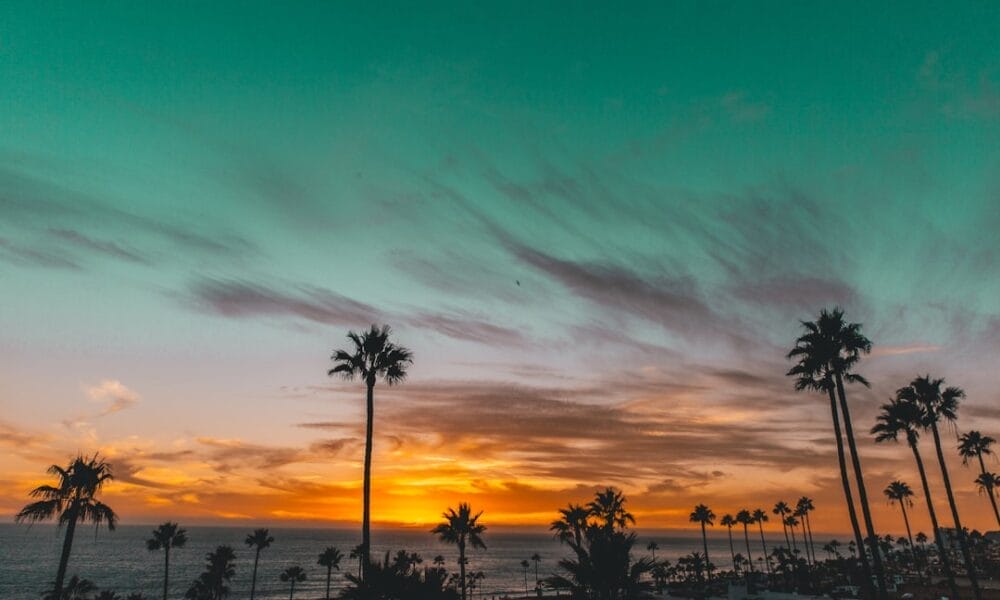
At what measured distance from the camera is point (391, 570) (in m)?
20.8

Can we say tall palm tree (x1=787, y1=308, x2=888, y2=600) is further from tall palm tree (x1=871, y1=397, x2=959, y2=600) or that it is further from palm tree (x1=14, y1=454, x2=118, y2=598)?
palm tree (x1=14, y1=454, x2=118, y2=598)

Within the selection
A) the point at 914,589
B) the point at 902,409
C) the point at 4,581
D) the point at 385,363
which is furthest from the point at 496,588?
the point at 385,363

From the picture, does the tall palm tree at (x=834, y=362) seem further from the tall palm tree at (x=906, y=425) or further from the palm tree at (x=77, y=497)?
the palm tree at (x=77, y=497)

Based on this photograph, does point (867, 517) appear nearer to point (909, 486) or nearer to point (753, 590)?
point (753, 590)

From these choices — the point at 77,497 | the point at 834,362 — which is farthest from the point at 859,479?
the point at 77,497

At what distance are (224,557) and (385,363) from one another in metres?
50.0

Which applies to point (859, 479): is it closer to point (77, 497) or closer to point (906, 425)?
point (906, 425)

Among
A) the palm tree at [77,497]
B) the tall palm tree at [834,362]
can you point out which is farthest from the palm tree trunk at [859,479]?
the palm tree at [77,497]

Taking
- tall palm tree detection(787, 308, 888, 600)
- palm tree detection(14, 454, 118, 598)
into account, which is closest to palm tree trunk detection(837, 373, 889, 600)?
tall palm tree detection(787, 308, 888, 600)

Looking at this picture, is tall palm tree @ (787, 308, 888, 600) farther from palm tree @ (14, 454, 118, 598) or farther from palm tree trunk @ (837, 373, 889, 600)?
palm tree @ (14, 454, 118, 598)

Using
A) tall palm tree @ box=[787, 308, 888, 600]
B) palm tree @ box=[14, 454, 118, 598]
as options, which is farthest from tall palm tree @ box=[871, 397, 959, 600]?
palm tree @ box=[14, 454, 118, 598]

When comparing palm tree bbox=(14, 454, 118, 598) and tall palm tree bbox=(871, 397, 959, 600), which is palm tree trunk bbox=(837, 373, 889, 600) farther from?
palm tree bbox=(14, 454, 118, 598)

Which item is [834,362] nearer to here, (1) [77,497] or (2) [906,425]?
(2) [906,425]

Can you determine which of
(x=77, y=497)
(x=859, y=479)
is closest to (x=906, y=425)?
(x=859, y=479)
